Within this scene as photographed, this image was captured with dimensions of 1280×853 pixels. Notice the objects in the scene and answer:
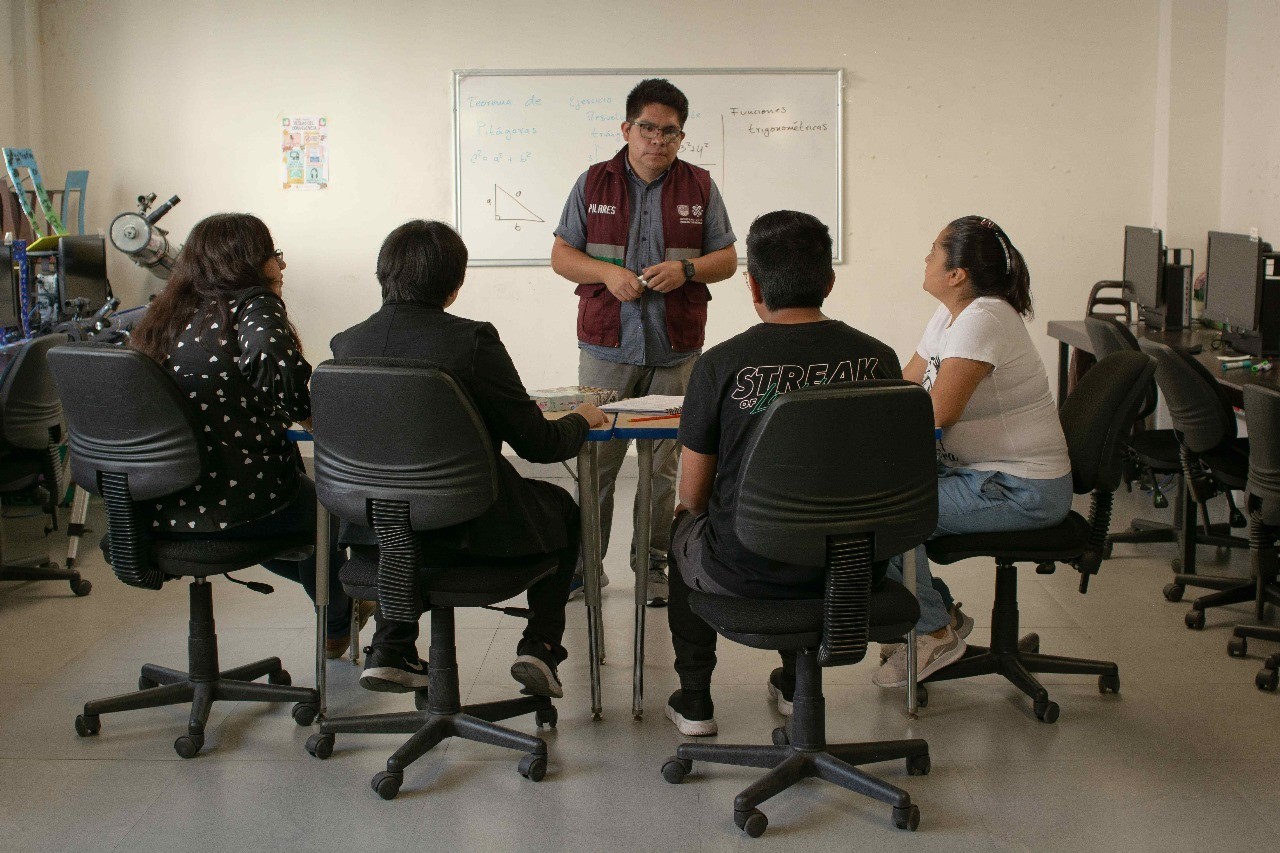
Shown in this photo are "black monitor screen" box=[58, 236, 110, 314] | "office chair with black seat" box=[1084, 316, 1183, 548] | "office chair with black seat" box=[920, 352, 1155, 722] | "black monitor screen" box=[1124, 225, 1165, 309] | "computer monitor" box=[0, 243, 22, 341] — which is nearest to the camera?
"office chair with black seat" box=[920, 352, 1155, 722]

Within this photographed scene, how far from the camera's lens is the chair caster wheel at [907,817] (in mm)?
2326

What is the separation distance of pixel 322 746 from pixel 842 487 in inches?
51.2

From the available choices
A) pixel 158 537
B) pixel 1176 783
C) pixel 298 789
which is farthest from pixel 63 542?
pixel 1176 783

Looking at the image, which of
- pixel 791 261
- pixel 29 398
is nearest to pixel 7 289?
pixel 29 398

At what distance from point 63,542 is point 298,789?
2.56m

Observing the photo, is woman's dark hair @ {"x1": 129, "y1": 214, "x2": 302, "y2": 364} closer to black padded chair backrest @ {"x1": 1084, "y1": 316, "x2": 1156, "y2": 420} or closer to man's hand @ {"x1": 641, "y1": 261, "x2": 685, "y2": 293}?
man's hand @ {"x1": 641, "y1": 261, "x2": 685, "y2": 293}

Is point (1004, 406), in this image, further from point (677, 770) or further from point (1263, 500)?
point (677, 770)

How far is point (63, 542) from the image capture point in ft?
15.2

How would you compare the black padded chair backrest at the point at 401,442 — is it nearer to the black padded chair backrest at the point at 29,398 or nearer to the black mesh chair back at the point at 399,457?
the black mesh chair back at the point at 399,457

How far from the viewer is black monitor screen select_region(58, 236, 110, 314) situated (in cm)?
517

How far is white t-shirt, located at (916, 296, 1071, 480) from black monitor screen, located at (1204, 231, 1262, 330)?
2.10 metres

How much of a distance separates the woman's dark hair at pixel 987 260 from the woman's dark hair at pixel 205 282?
1.49 m

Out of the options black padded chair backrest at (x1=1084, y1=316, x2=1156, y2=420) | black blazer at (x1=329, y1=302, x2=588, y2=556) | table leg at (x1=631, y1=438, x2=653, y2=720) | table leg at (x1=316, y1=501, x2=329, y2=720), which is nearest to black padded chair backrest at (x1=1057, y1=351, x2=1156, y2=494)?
table leg at (x1=631, y1=438, x2=653, y2=720)

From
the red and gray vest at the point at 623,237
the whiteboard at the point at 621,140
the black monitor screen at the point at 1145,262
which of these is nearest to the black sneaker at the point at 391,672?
the red and gray vest at the point at 623,237
